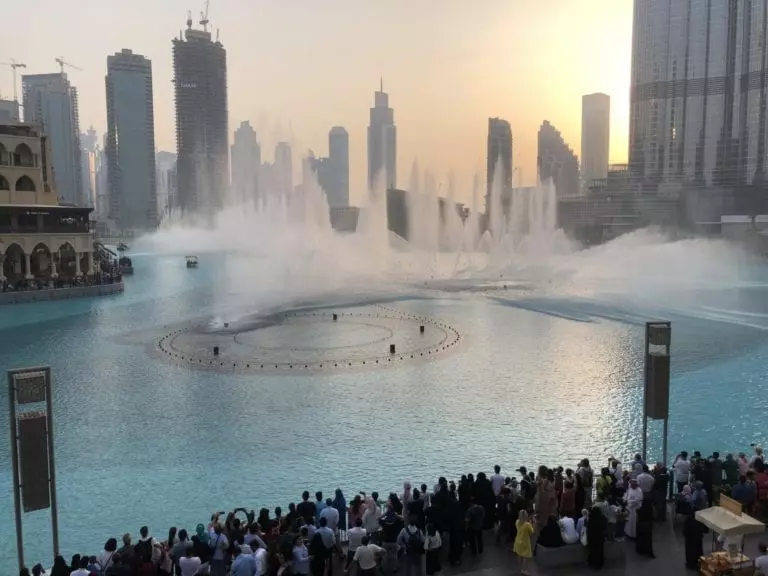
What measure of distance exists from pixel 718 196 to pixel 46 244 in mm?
101811

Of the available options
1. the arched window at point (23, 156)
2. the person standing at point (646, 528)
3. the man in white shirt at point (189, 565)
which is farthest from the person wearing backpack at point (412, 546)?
the arched window at point (23, 156)

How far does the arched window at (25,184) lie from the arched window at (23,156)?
3.56 feet

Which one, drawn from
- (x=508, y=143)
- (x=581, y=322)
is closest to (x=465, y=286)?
(x=581, y=322)

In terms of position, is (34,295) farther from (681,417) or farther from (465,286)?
(681,417)

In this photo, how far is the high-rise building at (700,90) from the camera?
116000 mm

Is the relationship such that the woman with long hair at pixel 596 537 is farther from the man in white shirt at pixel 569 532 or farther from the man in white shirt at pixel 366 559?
the man in white shirt at pixel 366 559

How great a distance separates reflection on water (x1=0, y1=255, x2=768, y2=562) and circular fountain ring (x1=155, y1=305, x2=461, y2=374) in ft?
3.76

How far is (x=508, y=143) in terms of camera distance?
622 ft

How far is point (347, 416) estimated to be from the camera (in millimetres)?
21422

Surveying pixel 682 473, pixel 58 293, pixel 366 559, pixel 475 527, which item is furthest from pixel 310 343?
pixel 58 293

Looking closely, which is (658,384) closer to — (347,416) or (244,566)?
(244,566)

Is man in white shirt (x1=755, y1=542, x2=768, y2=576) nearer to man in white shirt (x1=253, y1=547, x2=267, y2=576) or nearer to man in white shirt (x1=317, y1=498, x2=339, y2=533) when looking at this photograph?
man in white shirt (x1=317, y1=498, x2=339, y2=533)

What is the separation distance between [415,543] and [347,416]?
1079cm

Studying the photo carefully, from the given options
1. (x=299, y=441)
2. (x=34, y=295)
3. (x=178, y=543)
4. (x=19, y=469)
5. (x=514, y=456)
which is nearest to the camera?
(x=178, y=543)
